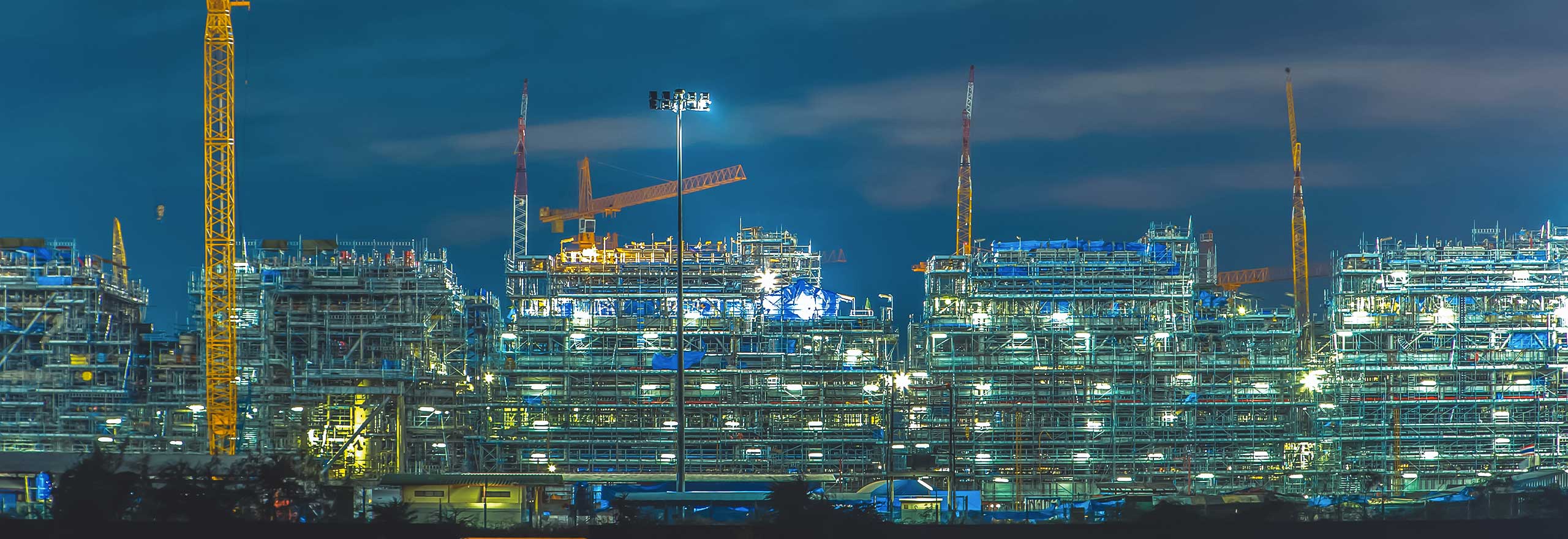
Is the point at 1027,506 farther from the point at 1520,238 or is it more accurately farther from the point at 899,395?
the point at 1520,238

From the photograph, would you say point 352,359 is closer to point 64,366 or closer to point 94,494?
point 64,366

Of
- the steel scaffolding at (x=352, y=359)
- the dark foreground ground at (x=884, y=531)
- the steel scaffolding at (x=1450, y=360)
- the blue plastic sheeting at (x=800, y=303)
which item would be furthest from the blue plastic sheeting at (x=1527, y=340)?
the steel scaffolding at (x=352, y=359)

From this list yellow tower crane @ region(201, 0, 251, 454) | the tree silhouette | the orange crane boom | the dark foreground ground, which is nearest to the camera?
the dark foreground ground

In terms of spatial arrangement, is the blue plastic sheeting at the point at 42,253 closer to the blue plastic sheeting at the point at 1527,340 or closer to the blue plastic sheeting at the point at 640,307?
the blue plastic sheeting at the point at 640,307

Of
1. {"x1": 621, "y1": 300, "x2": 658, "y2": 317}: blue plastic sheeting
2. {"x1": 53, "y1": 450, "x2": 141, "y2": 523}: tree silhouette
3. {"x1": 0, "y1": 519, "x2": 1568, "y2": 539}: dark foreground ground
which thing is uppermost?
{"x1": 621, "y1": 300, "x2": 658, "y2": 317}: blue plastic sheeting

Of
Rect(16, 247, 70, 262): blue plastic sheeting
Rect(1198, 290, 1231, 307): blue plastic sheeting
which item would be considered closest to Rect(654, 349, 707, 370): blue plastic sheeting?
Rect(1198, 290, 1231, 307): blue plastic sheeting

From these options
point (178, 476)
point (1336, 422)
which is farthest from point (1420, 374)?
point (178, 476)

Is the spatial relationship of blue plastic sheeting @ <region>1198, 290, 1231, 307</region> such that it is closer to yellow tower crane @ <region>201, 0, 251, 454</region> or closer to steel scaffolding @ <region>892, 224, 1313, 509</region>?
steel scaffolding @ <region>892, 224, 1313, 509</region>
